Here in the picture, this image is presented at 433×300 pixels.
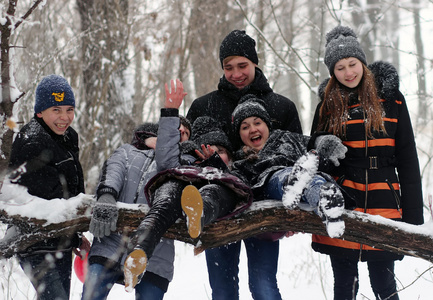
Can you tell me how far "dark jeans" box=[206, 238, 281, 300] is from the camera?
9.78 ft

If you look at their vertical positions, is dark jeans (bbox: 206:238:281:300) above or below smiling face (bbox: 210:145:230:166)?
below

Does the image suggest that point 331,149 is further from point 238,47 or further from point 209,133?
point 238,47

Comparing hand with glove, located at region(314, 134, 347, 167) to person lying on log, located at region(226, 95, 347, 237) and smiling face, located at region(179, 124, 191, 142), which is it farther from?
smiling face, located at region(179, 124, 191, 142)

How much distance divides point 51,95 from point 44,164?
503mm

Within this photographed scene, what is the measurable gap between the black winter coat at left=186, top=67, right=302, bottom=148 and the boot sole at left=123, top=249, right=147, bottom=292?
5.07 feet

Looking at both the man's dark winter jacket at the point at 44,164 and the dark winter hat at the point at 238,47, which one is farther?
the dark winter hat at the point at 238,47

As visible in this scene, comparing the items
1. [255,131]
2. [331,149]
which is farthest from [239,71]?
[331,149]

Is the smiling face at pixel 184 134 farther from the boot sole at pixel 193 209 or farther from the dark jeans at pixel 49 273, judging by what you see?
the dark jeans at pixel 49 273

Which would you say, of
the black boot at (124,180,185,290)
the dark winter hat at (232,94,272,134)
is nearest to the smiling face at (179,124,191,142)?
the dark winter hat at (232,94,272,134)

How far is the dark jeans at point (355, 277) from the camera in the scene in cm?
303

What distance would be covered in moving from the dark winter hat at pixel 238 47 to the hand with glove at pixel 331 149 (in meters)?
1.10

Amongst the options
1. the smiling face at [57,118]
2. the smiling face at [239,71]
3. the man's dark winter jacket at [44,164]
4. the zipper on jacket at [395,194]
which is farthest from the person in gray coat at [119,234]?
the zipper on jacket at [395,194]

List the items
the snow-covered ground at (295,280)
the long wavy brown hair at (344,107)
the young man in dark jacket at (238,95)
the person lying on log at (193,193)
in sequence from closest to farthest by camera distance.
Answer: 1. the person lying on log at (193,193)
2. the long wavy brown hair at (344,107)
3. the young man in dark jacket at (238,95)
4. the snow-covered ground at (295,280)

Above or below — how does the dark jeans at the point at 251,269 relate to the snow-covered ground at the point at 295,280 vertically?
above
